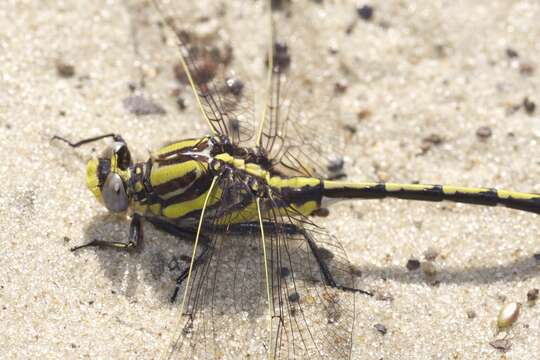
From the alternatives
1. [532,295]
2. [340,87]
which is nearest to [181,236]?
[340,87]

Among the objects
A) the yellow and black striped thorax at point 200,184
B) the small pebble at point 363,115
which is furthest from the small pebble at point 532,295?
the small pebble at point 363,115

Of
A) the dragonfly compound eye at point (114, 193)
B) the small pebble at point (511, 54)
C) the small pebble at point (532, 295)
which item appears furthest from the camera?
the small pebble at point (511, 54)

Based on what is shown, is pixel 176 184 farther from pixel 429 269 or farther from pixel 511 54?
pixel 511 54

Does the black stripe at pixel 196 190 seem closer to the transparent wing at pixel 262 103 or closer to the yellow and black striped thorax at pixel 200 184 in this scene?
the yellow and black striped thorax at pixel 200 184

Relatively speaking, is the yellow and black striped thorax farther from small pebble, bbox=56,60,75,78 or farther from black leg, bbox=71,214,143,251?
small pebble, bbox=56,60,75,78

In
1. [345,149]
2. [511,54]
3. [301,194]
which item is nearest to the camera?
[301,194]

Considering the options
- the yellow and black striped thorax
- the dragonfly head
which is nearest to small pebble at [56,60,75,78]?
the dragonfly head
